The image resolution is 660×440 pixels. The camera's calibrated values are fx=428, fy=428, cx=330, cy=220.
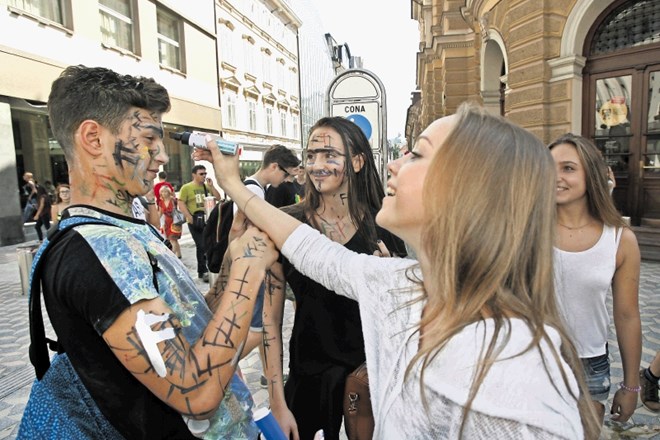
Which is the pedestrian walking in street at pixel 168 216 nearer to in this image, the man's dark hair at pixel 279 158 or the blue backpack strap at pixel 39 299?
Answer: the man's dark hair at pixel 279 158

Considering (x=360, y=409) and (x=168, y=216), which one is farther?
(x=168, y=216)

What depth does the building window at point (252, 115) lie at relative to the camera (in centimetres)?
2770

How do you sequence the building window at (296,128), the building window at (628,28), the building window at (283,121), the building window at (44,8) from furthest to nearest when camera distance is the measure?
the building window at (296,128)
the building window at (283,121)
the building window at (44,8)
the building window at (628,28)

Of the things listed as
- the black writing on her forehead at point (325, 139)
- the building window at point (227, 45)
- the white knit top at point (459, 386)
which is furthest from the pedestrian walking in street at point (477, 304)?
the building window at point (227, 45)

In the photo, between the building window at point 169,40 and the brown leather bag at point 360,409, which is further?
the building window at point 169,40

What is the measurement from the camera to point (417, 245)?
3.82 feet

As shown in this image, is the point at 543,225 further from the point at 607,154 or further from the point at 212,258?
the point at 607,154

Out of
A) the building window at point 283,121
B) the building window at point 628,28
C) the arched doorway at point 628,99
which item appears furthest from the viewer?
the building window at point 283,121

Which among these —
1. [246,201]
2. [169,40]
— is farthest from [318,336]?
[169,40]

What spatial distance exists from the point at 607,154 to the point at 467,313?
8.61m

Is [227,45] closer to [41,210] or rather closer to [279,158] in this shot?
[41,210]

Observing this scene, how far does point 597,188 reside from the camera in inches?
81.3

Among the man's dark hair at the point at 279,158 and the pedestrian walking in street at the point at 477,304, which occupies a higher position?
the man's dark hair at the point at 279,158

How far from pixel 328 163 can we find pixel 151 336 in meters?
1.37
